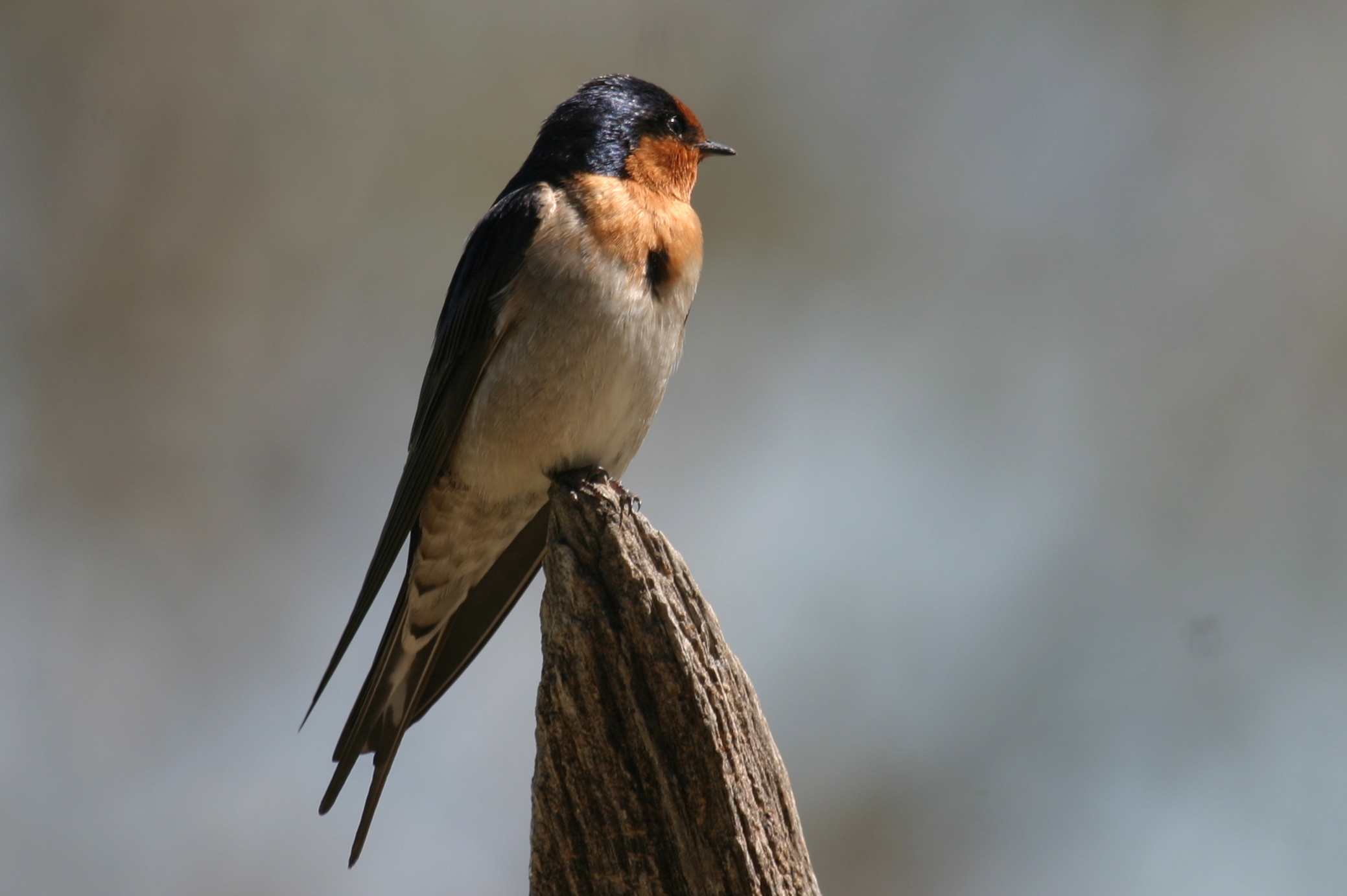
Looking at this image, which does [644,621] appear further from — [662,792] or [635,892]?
[635,892]

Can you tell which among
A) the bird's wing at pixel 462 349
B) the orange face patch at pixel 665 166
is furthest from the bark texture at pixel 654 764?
the orange face patch at pixel 665 166

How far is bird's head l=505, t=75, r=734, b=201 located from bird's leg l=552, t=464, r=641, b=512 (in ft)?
3.26

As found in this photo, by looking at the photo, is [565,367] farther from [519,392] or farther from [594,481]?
[594,481]

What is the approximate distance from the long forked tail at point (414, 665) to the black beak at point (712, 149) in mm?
1428

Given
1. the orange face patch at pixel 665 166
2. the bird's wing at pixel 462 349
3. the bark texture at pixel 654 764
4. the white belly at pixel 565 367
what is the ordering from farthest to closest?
the orange face patch at pixel 665 166, the bird's wing at pixel 462 349, the white belly at pixel 565 367, the bark texture at pixel 654 764

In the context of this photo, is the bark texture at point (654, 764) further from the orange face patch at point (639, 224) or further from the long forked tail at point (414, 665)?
the orange face patch at point (639, 224)

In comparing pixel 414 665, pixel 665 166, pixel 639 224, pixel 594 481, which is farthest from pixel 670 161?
pixel 414 665

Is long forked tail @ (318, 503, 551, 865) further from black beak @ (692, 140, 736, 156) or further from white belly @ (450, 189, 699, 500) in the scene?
black beak @ (692, 140, 736, 156)

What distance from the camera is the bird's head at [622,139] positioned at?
3707 mm

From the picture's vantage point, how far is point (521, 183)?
3799mm

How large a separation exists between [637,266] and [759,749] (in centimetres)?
171

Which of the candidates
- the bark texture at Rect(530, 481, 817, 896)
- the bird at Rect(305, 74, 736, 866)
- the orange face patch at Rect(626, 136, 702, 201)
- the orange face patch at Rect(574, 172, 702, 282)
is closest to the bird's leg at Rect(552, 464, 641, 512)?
the bird at Rect(305, 74, 736, 866)

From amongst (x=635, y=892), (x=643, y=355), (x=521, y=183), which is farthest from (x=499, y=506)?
(x=635, y=892)

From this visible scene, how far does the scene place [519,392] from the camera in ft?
10.8
